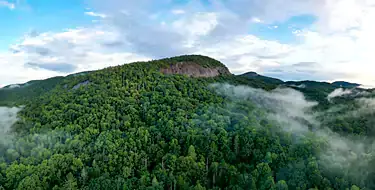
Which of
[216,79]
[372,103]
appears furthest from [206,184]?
[372,103]

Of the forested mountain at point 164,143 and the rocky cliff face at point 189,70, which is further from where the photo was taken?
the rocky cliff face at point 189,70

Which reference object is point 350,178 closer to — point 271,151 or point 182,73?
point 271,151

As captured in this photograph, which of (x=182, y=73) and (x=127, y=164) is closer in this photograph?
(x=127, y=164)

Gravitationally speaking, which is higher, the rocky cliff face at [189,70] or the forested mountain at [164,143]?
the rocky cliff face at [189,70]

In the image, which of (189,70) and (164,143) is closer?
(164,143)

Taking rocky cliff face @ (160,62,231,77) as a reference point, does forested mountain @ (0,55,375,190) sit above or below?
below

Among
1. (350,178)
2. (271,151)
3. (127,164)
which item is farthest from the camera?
(271,151)

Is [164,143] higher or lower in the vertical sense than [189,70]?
lower

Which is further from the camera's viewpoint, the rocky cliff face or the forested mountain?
the rocky cliff face
